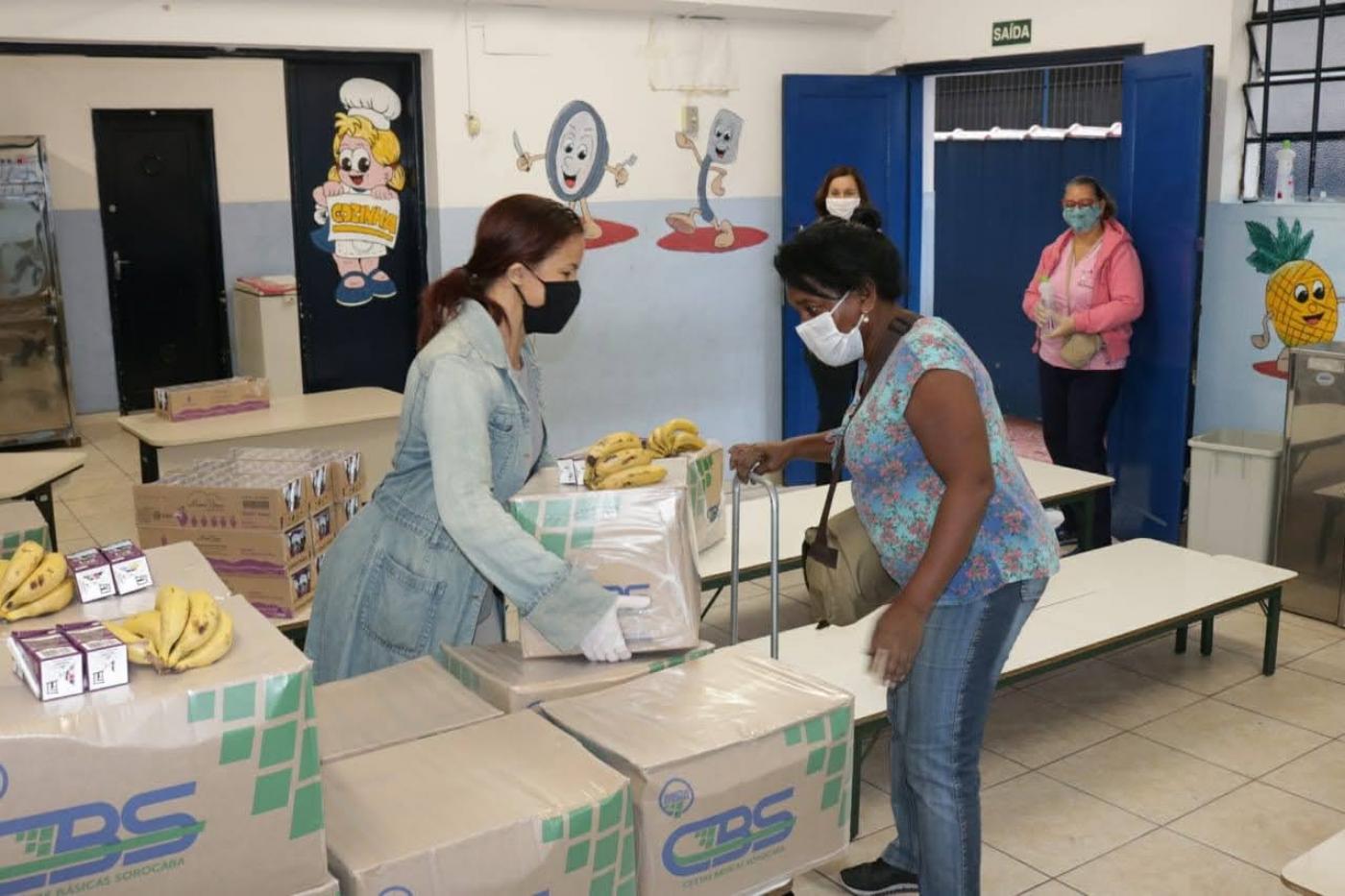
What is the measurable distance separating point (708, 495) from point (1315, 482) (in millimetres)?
2734

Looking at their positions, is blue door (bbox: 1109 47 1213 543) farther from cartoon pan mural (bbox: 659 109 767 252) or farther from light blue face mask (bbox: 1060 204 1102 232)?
cartoon pan mural (bbox: 659 109 767 252)

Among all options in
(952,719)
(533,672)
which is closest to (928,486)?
(952,719)

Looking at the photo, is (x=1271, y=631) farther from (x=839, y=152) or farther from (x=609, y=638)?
(x=839, y=152)

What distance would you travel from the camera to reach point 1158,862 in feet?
11.2

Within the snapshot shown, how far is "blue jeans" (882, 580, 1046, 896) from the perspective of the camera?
2510 mm

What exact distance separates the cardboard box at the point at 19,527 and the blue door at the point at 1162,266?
4853 mm

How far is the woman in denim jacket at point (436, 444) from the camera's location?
2406 millimetres

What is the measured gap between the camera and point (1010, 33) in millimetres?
6836

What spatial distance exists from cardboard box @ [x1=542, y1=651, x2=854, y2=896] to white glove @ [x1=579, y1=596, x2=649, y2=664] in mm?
69

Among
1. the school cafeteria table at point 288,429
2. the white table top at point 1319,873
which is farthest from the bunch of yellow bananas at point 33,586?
the school cafeteria table at point 288,429

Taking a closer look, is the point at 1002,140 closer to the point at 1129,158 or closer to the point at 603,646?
the point at 1129,158

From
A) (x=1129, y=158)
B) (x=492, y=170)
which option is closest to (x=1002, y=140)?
(x=1129, y=158)

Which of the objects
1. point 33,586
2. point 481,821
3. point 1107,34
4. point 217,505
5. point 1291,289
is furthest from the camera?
point 1107,34

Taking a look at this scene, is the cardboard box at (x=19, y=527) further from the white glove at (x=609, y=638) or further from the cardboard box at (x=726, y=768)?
the cardboard box at (x=726, y=768)
